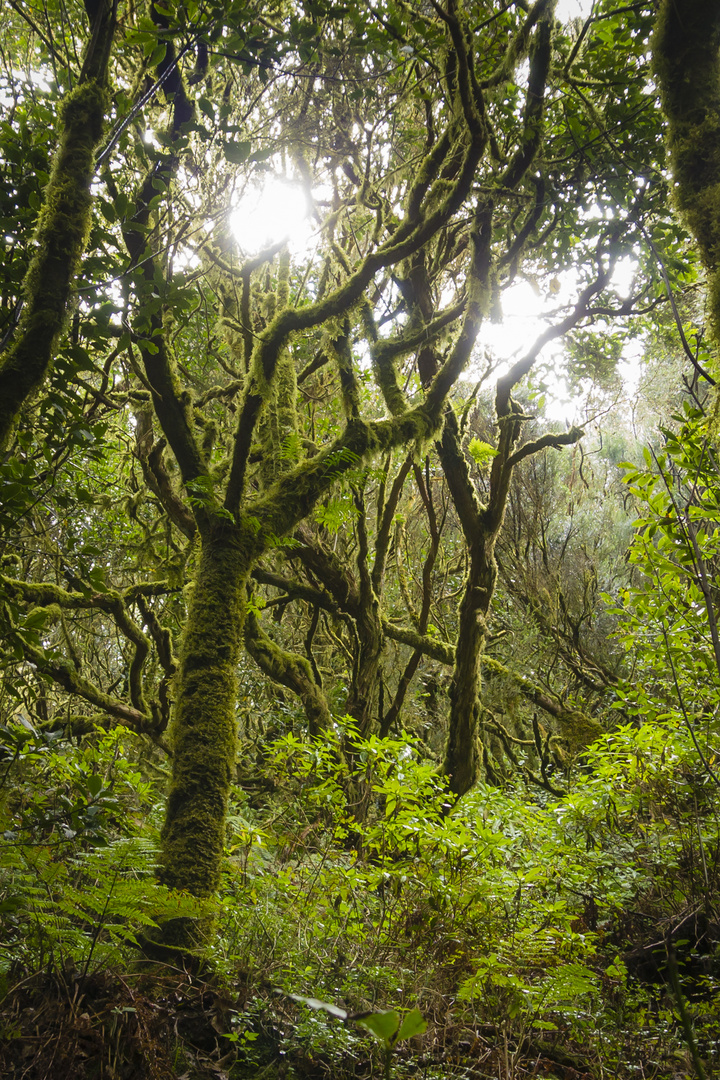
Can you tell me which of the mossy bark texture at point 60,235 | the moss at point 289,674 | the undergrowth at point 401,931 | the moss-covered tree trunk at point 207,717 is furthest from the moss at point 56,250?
the moss at point 289,674

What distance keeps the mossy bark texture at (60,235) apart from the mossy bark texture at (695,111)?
84.2 inches

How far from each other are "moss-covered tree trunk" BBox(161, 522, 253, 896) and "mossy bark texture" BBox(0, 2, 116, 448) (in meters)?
1.82

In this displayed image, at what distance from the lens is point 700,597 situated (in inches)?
141

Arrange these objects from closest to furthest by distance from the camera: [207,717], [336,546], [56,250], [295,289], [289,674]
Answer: [56,250], [207,717], [289,674], [295,289], [336,546]

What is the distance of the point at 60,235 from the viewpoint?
90.9 inches

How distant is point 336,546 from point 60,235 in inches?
220

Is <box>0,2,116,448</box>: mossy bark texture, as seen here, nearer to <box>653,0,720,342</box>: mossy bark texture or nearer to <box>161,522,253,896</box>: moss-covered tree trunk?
<box>161,522,253,896</box>: moss-covered tree trunk

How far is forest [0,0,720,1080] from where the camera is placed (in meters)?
2.28

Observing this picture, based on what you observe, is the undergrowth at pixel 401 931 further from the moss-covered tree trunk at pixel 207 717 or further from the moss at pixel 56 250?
the moss at pixel 56 250

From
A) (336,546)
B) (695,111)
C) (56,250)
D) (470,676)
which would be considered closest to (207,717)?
(56,250)

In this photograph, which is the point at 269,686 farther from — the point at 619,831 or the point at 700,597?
the point at 700,597

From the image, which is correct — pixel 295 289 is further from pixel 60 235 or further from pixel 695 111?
pixel 695 111

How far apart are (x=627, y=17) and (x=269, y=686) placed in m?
8.03

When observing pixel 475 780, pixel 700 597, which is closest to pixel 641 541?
pixel 700 597
